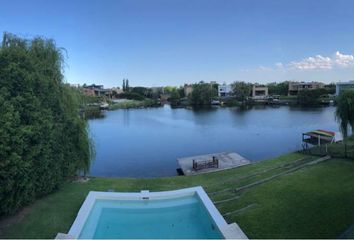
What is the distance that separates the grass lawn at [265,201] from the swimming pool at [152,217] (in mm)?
517

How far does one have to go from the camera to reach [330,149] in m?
18.2

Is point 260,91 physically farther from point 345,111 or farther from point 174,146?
point 345,111

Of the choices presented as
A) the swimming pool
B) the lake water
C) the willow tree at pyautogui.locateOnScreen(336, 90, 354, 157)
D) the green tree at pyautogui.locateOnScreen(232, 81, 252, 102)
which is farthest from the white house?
the swimming pool

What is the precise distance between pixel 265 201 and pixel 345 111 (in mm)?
10845

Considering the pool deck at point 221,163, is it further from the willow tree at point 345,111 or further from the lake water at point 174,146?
the willow tree at point 345,111

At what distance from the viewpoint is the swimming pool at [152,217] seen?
346 inches

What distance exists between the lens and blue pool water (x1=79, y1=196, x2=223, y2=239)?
8977mm

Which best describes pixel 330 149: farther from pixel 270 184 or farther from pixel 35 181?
pixel 35 181

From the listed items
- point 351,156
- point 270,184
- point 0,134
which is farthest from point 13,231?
point 351,156

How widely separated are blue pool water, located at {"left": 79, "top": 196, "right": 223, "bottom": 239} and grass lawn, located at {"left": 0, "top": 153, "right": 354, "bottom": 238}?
0.73m

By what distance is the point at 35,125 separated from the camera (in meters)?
9.66

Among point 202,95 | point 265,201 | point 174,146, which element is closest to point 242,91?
point 202,95

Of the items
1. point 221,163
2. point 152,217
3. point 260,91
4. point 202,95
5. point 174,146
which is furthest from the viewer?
point 260,91

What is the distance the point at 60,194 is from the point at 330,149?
16.1m
